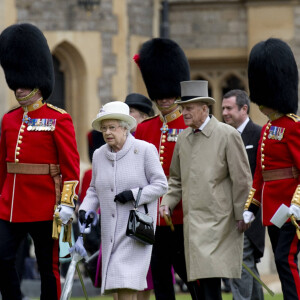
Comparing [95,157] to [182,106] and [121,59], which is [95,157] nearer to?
[182,106]

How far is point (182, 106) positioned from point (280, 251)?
126 cm

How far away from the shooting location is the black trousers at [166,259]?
9031 millimetres

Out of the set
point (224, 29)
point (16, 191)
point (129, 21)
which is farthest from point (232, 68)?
point (16, 191)

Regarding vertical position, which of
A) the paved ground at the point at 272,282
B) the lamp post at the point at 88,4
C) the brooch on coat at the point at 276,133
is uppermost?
the lamp post at the point at 88,4

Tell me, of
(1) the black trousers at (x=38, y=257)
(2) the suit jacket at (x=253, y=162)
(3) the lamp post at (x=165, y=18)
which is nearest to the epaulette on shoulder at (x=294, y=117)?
(2) the suit jacket at (x=253, y=162)

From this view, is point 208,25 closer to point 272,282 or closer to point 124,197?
point 272,282

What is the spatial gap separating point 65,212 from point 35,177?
15.2 inches

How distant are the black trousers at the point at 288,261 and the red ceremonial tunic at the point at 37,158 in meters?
1.45

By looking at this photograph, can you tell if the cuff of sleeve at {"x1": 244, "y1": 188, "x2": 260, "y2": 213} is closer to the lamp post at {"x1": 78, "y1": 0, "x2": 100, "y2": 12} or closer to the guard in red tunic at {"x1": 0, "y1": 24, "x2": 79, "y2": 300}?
the guard in red tunic at {"x1": 0, "y1": 24, "x2": 79, "y2": 300}

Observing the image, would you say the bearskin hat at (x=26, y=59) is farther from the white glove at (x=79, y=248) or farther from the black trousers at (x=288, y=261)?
the black trousers at (x=288, y=261)

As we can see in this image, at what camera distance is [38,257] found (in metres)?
8.49

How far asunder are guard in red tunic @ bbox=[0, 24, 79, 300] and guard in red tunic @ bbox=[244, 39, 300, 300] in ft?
4.24

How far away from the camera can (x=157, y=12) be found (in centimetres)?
1875

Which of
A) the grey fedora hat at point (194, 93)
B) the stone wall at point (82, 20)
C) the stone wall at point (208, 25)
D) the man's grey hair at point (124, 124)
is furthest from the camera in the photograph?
the stone wall at point (208, 25)
